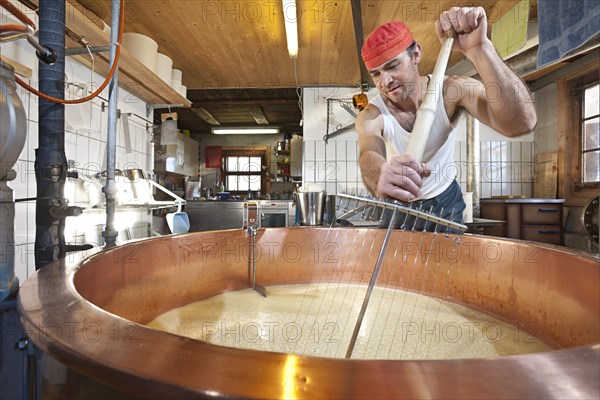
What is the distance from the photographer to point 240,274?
1.15 m

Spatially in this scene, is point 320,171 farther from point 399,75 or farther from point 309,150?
point 399,75

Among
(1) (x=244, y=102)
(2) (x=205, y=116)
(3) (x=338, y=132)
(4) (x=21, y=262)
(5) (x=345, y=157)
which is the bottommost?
(4) (x=21, y=262)

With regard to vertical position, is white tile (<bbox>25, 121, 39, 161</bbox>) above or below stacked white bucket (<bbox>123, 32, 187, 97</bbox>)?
below

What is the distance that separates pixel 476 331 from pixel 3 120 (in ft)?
3.74

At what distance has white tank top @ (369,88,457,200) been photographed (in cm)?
137

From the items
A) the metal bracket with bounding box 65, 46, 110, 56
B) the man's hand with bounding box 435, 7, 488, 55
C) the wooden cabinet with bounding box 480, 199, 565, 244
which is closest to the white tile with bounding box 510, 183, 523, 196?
the wooden cabinet with bounding box 480, 199, 565, 244

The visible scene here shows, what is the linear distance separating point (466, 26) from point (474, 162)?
104 inches

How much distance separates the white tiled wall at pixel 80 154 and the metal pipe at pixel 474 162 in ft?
10.1

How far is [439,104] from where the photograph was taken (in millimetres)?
1355

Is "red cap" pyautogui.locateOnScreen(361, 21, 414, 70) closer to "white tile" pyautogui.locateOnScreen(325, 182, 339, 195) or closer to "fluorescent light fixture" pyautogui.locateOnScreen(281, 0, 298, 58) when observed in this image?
"fluorescent light fixture" pyautogui.locateOnScreen(281, 0, 298, 58)

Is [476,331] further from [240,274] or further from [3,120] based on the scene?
[3,120]

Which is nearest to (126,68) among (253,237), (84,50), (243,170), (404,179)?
(84,50)

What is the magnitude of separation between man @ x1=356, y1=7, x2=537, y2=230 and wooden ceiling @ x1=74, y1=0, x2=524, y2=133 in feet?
2.68

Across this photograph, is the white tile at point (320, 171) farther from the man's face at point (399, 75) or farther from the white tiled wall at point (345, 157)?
the man's face at point (399, 75)
